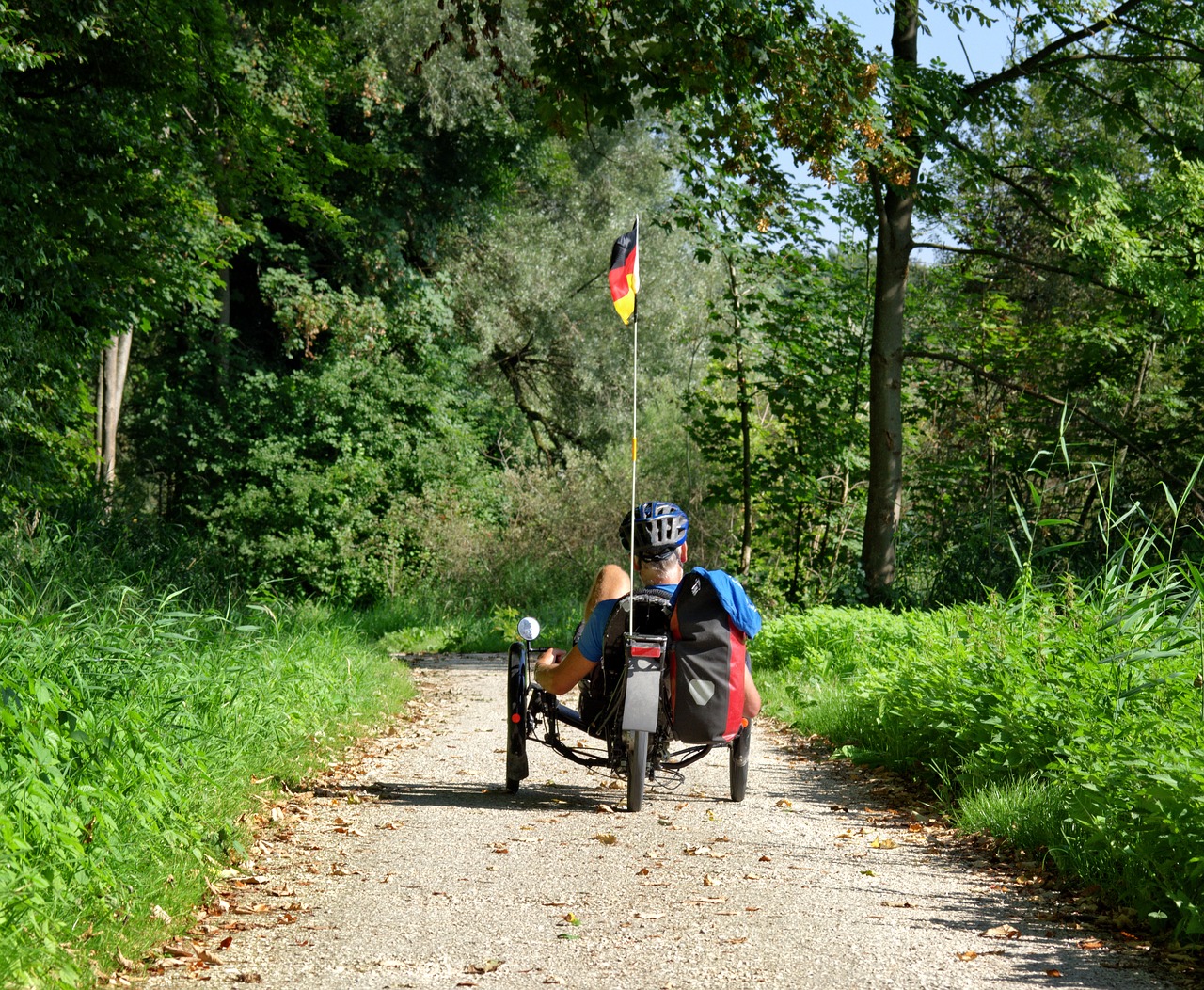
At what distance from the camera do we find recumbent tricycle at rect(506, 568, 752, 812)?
6.21 m

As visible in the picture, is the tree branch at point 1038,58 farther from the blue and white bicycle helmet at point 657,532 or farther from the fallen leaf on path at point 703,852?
the fallen leaf on path at point 703,852

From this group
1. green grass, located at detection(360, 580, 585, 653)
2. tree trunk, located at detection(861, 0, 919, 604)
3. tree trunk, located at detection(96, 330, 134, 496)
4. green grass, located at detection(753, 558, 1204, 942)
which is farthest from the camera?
tree trunk, located at detection(96, 330, 134, 496)

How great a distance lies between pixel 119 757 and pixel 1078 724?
4.27 m

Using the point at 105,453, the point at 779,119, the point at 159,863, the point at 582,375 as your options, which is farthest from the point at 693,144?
the point at 582,375

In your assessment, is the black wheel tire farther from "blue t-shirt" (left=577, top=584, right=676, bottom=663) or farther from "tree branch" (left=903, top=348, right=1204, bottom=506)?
"tree branch" (left=903, top=348, right=1204, bottom=506)

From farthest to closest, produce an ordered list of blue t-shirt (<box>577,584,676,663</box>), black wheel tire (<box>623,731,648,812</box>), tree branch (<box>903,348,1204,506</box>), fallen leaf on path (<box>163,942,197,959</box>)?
tree branch (<box>903,348,1204,506</box>)
blue t-shirt (<box>577,584,676,663</box>)
black wheel tire (<box>623,731,648,812</box>)
fallen leaf on path (<box>163,942,197,959</box>)

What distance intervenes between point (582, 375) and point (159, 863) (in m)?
25.9

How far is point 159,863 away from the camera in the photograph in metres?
4.44

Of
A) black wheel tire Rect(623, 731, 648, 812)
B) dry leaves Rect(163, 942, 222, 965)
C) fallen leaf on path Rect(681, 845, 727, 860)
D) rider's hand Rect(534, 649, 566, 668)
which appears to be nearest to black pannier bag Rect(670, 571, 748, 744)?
black wheel tire Rect(623, 731, 648, 812)

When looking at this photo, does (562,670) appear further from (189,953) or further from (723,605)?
(189,953)

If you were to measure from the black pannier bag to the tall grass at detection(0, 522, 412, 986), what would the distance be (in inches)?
86.9

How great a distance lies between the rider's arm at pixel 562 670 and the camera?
6.59m

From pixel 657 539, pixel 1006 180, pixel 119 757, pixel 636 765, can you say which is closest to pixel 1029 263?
pixel 1006 180

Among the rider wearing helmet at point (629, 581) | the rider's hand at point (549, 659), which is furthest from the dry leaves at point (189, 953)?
the rider's hand at point (549, 659)
